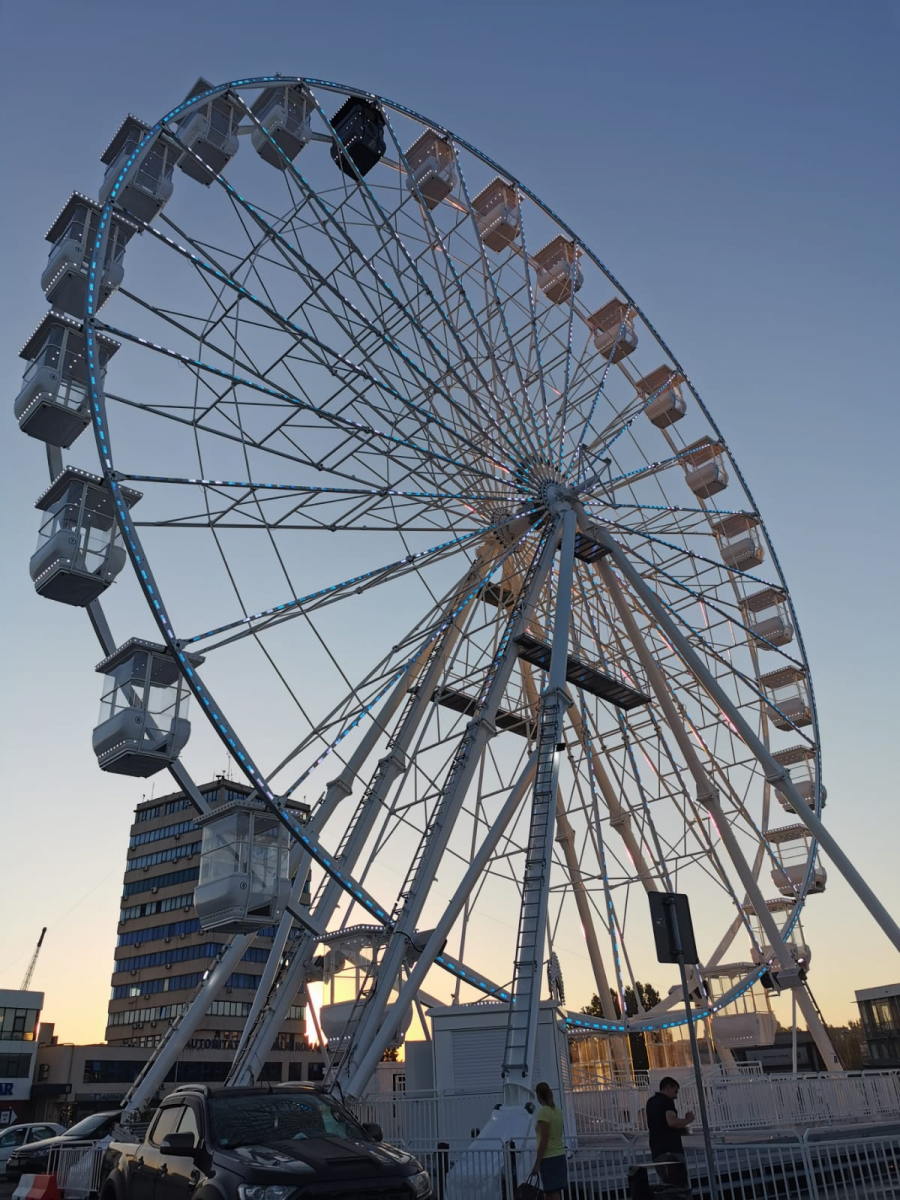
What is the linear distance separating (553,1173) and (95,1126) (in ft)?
41.9

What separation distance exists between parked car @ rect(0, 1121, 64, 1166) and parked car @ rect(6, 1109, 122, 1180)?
3.20ft

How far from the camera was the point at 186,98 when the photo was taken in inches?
701

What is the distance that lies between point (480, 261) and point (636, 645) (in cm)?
885

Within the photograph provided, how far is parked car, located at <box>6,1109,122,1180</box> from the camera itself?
688 inches

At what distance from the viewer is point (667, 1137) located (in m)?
8.57

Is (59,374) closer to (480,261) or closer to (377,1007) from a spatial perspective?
(480,261)

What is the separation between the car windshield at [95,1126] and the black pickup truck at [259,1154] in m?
10.6

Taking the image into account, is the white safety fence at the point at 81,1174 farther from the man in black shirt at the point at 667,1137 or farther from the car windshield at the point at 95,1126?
the man in black shirt at the point at 667,1137

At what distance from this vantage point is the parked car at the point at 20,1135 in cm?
2091

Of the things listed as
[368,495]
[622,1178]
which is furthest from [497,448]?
[622,1178]

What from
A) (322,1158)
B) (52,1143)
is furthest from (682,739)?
(322,1158)

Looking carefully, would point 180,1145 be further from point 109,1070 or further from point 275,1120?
point 109,1070

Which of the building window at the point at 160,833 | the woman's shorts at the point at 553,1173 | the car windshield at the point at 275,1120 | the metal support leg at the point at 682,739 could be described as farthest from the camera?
the building window at the point at 160,833

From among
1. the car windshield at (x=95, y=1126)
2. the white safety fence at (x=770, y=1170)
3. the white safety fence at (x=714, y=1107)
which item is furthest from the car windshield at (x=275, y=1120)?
the car windshield at (x=95, y=1126)
